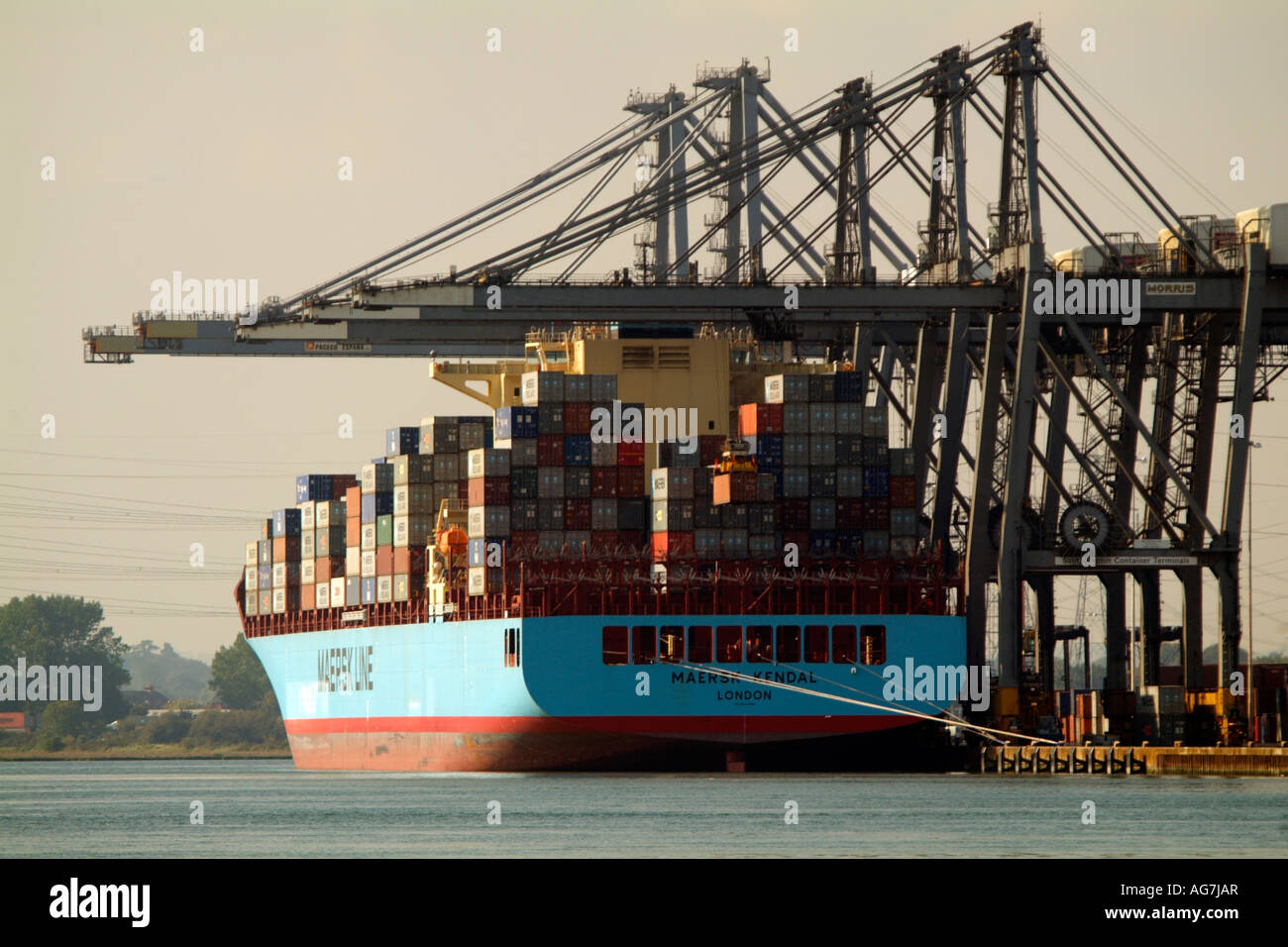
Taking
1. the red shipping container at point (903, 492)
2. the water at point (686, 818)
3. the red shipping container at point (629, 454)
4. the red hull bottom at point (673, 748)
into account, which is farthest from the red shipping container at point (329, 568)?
the red shipping container at point (903, 492)

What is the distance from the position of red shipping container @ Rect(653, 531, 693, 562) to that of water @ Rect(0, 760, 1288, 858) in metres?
6.38

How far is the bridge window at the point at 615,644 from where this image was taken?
2262 inches

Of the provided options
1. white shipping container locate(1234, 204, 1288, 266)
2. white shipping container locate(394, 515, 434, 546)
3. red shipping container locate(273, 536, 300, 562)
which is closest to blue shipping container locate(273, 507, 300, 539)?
Result: red shipping container locate(273, 536, 300, 562)

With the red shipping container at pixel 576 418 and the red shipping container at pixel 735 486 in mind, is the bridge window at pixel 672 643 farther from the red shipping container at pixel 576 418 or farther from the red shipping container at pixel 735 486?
the red shipping container at pixel 576 418

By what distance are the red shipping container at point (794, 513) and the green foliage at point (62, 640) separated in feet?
420

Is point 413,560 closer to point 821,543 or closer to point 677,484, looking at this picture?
point 677,484

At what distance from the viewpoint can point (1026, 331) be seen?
58.3 metres

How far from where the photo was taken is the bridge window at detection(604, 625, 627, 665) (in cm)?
5745

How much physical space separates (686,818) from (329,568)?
3719cm

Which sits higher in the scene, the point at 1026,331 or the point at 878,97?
the point at 878,97
